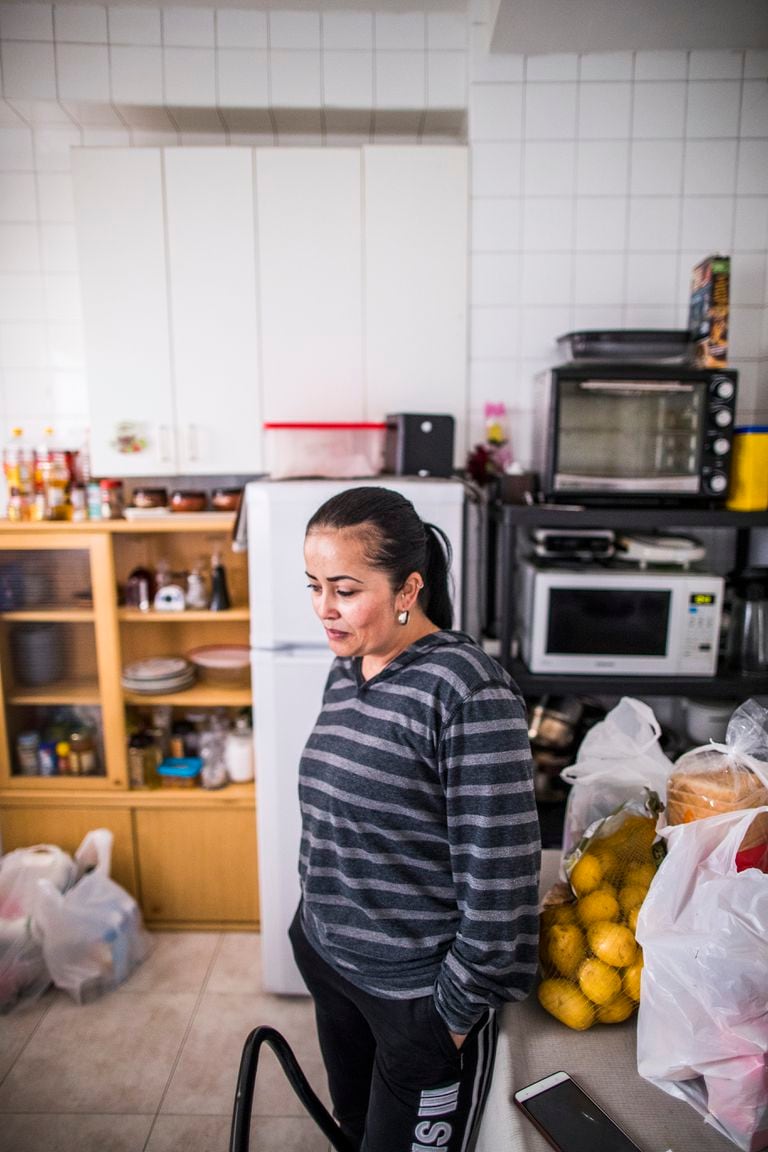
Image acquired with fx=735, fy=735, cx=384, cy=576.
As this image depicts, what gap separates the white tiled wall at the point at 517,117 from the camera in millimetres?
2172

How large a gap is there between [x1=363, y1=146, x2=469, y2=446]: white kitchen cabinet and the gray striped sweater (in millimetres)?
1355

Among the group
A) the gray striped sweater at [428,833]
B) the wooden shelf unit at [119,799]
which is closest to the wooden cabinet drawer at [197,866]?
the wooden shelf unit at [119,799]

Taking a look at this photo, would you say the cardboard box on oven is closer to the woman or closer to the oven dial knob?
the oven dial knob

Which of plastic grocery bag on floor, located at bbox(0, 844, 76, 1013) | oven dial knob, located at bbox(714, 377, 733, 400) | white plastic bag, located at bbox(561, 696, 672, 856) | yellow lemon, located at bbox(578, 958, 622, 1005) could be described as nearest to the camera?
yellow lemon, located at bbox(578, 958, 622, 1005)

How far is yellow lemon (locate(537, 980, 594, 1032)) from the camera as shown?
36.6 inches

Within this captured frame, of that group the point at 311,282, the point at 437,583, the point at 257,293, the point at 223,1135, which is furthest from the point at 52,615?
the point at 437,583

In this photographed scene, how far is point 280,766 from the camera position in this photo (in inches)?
76.4

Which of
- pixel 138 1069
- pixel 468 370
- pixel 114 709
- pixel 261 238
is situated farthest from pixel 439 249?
pixel 138 1069

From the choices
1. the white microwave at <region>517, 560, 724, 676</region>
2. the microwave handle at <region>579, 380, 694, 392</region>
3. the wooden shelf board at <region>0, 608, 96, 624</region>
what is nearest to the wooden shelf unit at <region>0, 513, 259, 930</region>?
the wooden shelf board at <region>0, 608, 96, 624</region>

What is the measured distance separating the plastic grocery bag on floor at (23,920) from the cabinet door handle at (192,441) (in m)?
1.28

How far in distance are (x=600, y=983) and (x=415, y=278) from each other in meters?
1.93

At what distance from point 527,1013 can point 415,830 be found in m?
0.28

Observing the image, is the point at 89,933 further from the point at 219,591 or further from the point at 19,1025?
the point at 219,591

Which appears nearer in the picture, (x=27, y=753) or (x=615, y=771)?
(x=615, y=771)
